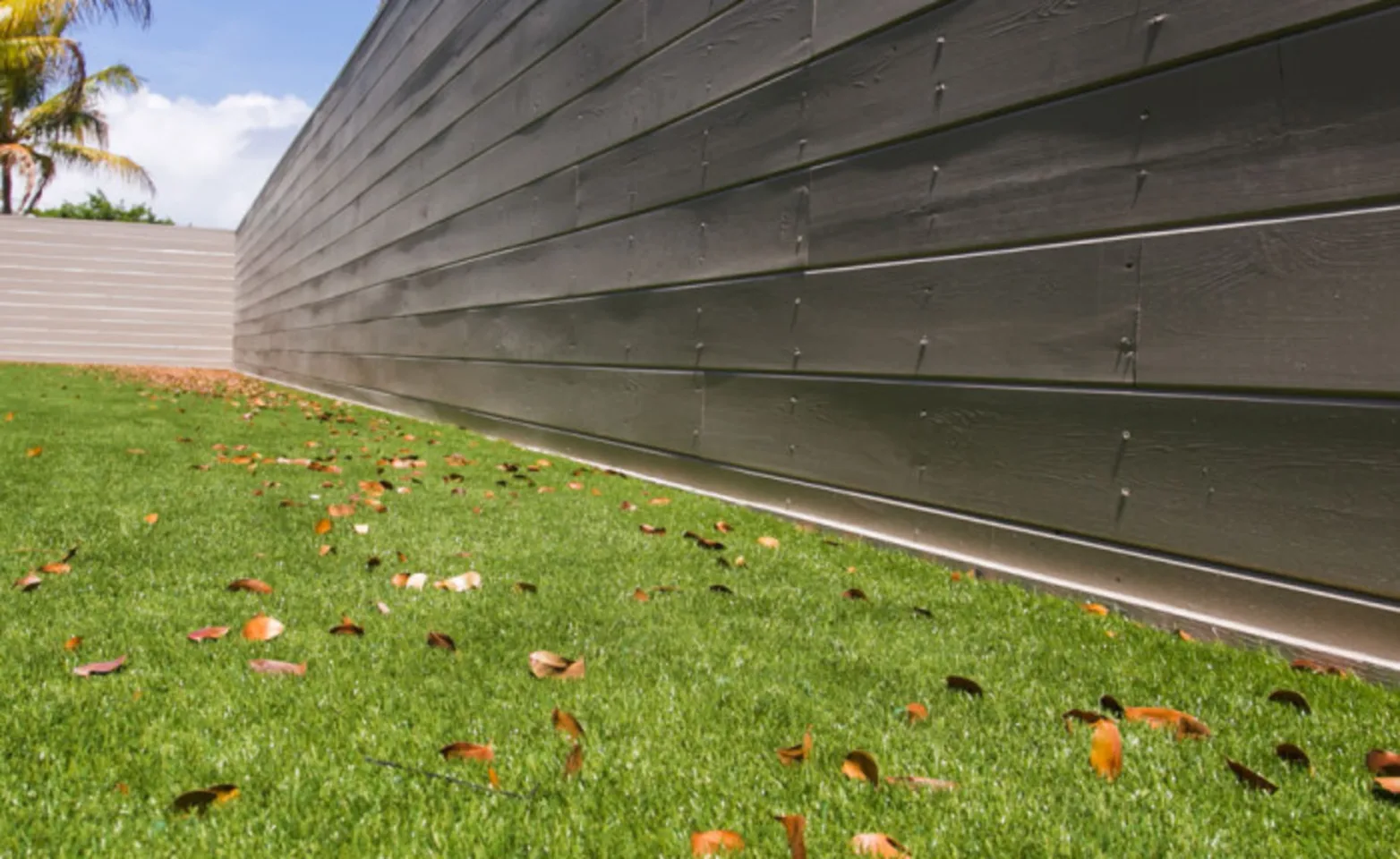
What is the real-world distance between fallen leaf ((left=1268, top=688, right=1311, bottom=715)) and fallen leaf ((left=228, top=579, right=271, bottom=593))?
8.60ft

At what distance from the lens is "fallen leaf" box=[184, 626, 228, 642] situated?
7.42 feet

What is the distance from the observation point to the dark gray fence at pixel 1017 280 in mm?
2227

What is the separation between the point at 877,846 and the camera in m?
1.42

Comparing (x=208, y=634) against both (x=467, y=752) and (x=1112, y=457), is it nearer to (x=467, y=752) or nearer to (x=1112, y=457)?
(x=467, y=752)

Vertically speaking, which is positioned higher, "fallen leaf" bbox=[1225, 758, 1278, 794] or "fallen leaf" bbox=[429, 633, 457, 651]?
"fallen leaf" bbox=[1225, 758, 1278, 794]

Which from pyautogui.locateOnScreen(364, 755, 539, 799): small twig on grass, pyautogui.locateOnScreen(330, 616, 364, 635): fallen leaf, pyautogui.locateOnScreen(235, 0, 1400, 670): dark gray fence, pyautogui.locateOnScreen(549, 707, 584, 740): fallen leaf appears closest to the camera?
pyautogui.locateOnScreen(364, 755, 539, 799): small twig on grass

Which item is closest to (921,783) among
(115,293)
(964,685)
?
(964,685)

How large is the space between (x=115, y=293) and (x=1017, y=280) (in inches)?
994

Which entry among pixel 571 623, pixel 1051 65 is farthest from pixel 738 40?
pixel 571 623

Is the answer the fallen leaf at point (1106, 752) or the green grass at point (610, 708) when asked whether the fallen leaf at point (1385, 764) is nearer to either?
the green grass at point (610, 708)

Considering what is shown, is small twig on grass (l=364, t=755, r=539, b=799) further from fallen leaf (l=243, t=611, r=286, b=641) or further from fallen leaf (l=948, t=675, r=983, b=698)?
fallen leaf (l=948, t=675, r=983, b=698)

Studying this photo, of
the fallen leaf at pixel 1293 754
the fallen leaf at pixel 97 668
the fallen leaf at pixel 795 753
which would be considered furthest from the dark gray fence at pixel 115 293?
the fallen leaf at pixel 1293 754

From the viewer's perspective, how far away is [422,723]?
72.4 inches

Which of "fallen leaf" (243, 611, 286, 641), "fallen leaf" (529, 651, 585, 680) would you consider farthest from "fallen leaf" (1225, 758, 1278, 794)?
"fallen leaf" (243, 611, 286, 641)
